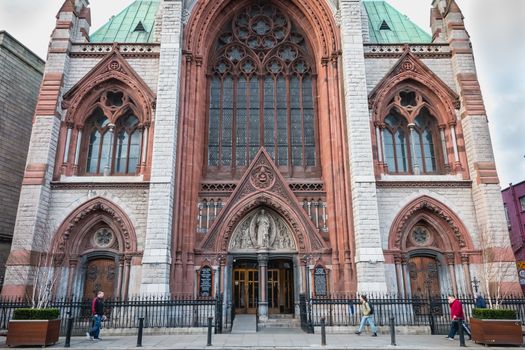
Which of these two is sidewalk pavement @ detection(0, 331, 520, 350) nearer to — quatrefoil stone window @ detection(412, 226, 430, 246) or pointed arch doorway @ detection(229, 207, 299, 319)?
pointed arch doorway @ detection(229, 207, 299, 319)

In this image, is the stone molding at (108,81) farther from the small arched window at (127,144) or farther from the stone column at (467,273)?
the stone column at (467,273)

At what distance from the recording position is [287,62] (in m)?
24.0

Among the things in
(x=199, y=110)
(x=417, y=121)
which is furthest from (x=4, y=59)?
(x=417, y=121)

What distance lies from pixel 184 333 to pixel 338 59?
52.9 ft

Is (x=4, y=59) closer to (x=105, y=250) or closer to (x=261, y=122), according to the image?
(x=105, y=250)

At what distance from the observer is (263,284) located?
19.2 metres

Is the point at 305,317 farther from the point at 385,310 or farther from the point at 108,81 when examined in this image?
the point at 108,81

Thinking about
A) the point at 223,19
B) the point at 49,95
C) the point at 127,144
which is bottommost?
the point at 127,144

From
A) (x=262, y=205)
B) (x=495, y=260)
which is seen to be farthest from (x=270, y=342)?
(x=495, y=260)

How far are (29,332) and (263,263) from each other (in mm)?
10399

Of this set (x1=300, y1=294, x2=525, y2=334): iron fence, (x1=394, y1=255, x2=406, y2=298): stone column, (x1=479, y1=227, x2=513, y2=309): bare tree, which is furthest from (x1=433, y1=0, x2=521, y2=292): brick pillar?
(x1=394, y1=255, x2=406, y2=298): stone column

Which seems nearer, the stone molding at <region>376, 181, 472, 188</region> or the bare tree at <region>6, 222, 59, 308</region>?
the bare tree at <region>6, 222, 59, 308</region>

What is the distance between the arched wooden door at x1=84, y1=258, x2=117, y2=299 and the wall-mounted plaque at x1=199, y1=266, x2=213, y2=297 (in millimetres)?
4238

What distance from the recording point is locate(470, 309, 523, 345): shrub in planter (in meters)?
12.2
